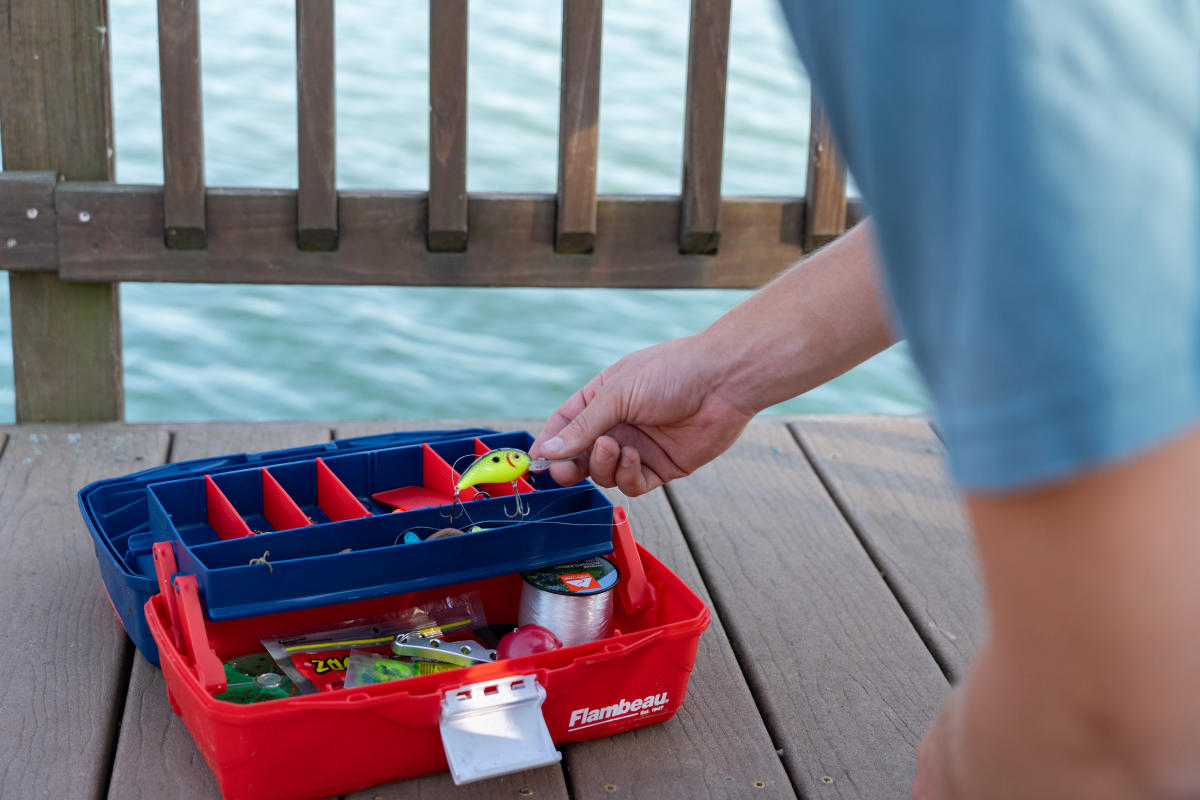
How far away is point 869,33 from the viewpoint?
418mm

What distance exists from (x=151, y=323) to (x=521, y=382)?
56.2 inches

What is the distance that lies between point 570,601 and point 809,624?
351 millimetres

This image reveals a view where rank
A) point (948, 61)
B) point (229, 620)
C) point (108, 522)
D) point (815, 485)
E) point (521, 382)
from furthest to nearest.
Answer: point (521, 382) → point (815, 485) → point (108, 522) → point (229, 620) → point (948, 61)

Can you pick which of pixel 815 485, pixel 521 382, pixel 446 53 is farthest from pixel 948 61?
pixel 521 382

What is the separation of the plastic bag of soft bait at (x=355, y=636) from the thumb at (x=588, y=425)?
18 centimetres

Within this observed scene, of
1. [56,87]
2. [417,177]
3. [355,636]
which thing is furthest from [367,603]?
[417,177]

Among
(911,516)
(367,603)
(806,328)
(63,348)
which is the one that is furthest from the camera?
(63,348)

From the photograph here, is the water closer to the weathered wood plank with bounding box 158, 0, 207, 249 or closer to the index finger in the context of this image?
the weathered wood plank with bounding box 158, 0, 207, 249

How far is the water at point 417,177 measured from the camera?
448 centimetres

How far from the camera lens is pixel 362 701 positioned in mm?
1065

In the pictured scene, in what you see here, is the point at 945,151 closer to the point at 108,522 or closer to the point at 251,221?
the point at 108,522

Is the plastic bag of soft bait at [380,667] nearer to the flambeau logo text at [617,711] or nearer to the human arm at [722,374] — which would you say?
the flambeau logo text at [617,711]

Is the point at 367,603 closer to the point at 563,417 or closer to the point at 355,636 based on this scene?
the point at 355,636

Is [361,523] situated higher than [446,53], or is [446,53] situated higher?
[446,53]
